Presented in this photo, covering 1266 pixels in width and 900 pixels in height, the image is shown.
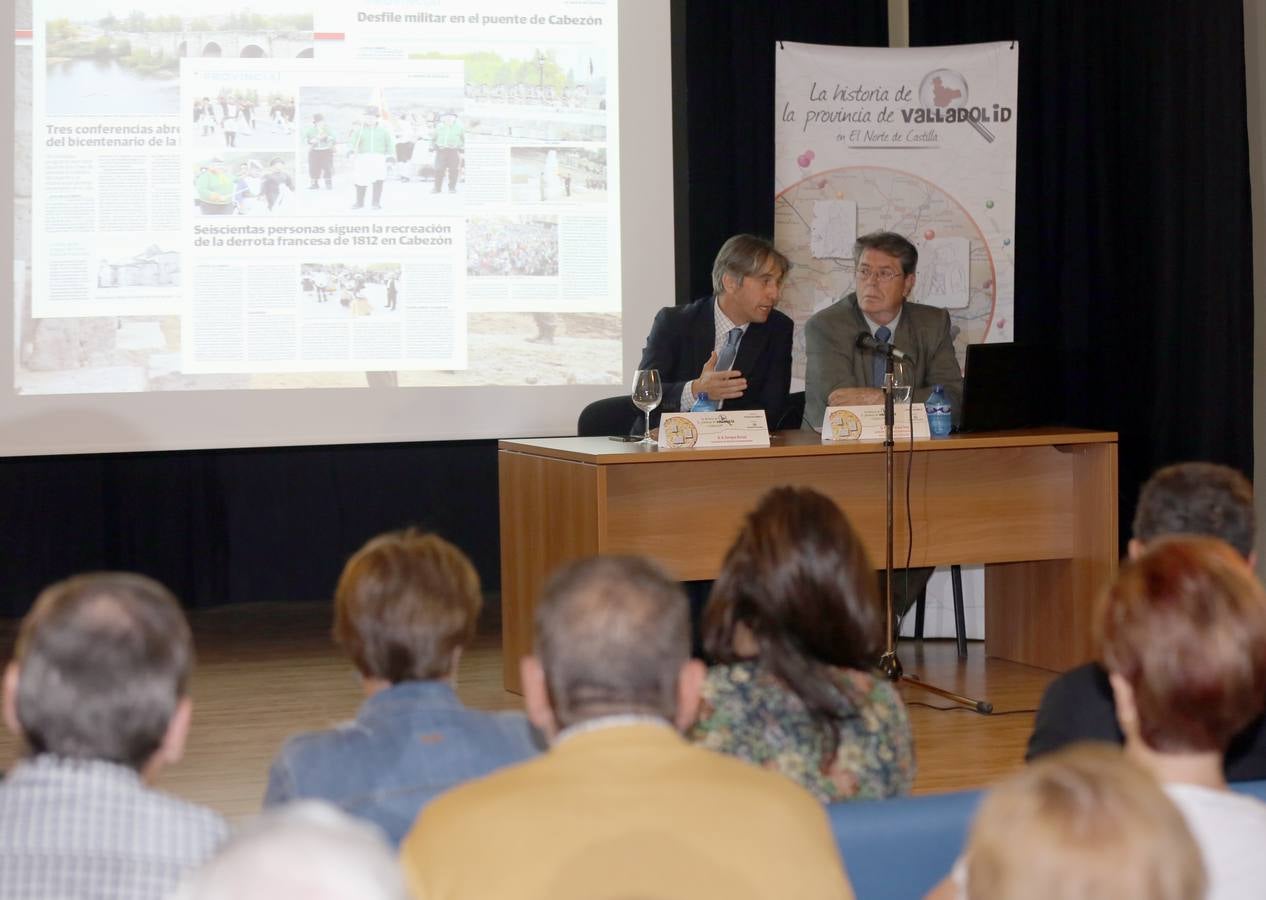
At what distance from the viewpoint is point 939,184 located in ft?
18.9

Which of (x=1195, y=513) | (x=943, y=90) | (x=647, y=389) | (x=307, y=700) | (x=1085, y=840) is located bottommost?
(x=307, y=700)

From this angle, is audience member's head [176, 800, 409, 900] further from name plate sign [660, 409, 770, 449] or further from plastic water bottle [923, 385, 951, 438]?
plastic water bottle [923, 385, 951, 438]

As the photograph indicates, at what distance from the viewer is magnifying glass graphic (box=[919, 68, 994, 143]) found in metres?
5.71

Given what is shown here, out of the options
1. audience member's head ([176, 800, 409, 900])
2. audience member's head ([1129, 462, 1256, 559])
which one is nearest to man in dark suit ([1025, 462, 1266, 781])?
audience member's head ([1129, 462, 1256, 559])

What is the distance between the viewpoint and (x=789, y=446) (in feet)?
13.0

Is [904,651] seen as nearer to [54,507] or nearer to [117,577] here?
[54,507]

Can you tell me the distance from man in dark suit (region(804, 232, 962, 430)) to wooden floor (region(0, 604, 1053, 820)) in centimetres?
91

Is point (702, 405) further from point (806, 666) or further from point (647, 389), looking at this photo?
point (806, 666)

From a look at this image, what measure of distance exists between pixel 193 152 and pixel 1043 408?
2847 millimetres

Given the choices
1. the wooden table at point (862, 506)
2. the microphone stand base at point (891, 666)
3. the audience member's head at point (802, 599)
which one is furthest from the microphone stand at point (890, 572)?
the audience member's head at point (802, 599)

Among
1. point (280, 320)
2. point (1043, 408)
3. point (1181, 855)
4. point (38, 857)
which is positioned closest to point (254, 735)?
point (280, 320)

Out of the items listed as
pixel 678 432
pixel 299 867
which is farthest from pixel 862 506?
pixel 299 867

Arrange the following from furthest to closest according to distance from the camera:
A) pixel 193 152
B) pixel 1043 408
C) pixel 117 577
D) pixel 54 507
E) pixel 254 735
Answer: pixel 54 507 < pixel 193 152 < pixel 1043 408 < pixel 254 735 < pixel 117 577

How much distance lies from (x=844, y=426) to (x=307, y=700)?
69.8 inches
